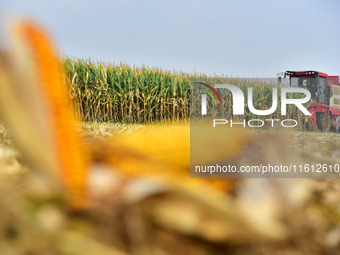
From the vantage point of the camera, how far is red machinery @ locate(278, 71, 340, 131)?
23.2 feet

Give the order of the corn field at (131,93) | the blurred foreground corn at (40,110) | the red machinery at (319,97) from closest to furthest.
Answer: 1. the blurred foreground corn at (40,110)
2. the red machinery at (319,97)
3. the corn field at (131,93)

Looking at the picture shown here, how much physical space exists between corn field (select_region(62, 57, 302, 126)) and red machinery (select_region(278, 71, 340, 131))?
0.63 metres

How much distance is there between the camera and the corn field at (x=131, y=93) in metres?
7.60

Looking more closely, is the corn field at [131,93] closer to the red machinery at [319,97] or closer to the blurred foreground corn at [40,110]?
the red machinery at [319,97]

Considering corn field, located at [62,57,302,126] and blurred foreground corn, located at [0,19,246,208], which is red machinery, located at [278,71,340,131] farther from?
blurred foreground corn, located at [0,19,246,208]

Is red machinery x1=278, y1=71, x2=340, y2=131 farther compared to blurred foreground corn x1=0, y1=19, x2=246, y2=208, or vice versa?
red machinery x1=278, y1=71, x2=340, y2=131

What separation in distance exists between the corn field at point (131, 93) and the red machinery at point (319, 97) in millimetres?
633

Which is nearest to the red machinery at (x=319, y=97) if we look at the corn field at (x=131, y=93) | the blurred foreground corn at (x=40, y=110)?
the corn field at (x=131, y=93)

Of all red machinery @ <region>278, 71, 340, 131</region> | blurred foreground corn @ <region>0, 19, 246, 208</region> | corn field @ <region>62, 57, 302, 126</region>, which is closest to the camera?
blurred foreground corn @ <region>0, 19, 246, 208</region>

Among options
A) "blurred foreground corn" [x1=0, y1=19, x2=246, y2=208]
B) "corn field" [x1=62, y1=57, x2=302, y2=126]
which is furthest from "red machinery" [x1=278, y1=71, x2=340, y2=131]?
"blurred foreground corn" [x1=0, y1=19, x2=246, y2=208]

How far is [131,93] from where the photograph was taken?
7773 millimetres

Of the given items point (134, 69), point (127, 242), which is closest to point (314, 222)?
point (127, 242)

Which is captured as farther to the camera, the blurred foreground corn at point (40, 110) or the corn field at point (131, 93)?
the corn field at point (131, 93)

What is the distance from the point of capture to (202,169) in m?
0.47
